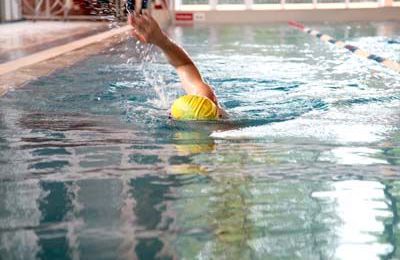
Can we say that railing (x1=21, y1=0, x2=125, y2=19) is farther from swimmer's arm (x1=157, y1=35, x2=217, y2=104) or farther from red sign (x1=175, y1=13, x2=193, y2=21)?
swimmer's arm (x1=157, y1=35, x2=217, y2=104)

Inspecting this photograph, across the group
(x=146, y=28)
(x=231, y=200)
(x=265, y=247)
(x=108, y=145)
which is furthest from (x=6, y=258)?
(x=146, y=28)

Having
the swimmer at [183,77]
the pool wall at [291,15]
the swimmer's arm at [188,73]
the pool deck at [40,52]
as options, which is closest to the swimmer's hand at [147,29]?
the swimmer at [183,77]

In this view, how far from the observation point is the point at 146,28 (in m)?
3.65

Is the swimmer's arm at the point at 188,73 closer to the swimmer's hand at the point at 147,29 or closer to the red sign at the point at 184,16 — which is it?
the swimmer's hand at the point at 147,29

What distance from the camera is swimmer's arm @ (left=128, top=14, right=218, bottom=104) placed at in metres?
3.63

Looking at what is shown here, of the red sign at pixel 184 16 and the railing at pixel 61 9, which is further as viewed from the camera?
the red sign at pixel 184 16

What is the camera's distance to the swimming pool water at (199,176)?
1.92 m

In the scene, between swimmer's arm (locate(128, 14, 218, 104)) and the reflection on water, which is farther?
swimmer's arm (locate(128, 14, 218, 104))

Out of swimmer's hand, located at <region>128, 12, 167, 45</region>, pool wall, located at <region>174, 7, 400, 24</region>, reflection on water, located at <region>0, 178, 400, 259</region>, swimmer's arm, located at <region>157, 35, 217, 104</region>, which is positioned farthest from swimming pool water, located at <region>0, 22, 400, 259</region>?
pool wall, located at <region>174, 7, 400, 24</region>

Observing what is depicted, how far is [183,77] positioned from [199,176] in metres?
1.49

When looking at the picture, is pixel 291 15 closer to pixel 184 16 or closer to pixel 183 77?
pixel 184 16

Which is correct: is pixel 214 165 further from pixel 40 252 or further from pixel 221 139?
pixel 40 252

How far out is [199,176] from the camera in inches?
104

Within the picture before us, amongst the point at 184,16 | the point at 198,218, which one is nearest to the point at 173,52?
the point at 198,218
